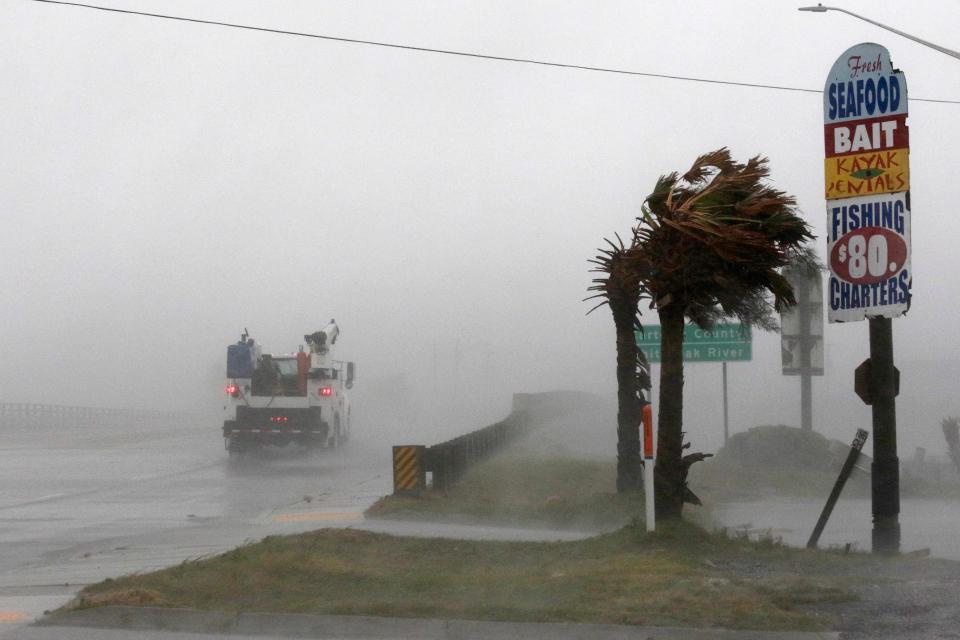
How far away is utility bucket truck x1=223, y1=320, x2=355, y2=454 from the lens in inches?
1355

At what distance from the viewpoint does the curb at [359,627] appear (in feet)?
27.8

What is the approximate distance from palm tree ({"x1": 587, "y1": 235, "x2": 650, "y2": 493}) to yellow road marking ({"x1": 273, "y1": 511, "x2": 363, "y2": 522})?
4.14 meters

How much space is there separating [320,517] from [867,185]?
8948 mm

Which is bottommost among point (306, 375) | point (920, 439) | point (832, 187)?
point (920, 439)

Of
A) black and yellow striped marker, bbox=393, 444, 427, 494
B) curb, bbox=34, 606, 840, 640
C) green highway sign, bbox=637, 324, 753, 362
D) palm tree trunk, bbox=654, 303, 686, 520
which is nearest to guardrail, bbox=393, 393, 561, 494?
black and yellow striped marker, bbox=393, 444, 427, 494

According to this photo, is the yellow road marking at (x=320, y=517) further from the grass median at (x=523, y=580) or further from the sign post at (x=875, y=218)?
the sign post at (x=875, y=218)

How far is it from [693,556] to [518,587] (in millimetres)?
2169

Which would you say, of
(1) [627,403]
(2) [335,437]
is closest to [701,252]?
(1) [627,403]

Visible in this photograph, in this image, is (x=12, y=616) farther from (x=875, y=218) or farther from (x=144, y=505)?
(x=144, y=505)

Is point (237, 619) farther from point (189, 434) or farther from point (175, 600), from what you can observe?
point (189, 434)

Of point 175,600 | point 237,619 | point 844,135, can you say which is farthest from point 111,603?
point 844,135

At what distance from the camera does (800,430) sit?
30.4 metres

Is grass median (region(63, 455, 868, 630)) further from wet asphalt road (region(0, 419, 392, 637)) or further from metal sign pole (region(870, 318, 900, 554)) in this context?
metal sign pole (region(870, 318, 900, 554))

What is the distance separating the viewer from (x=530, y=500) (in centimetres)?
2086
